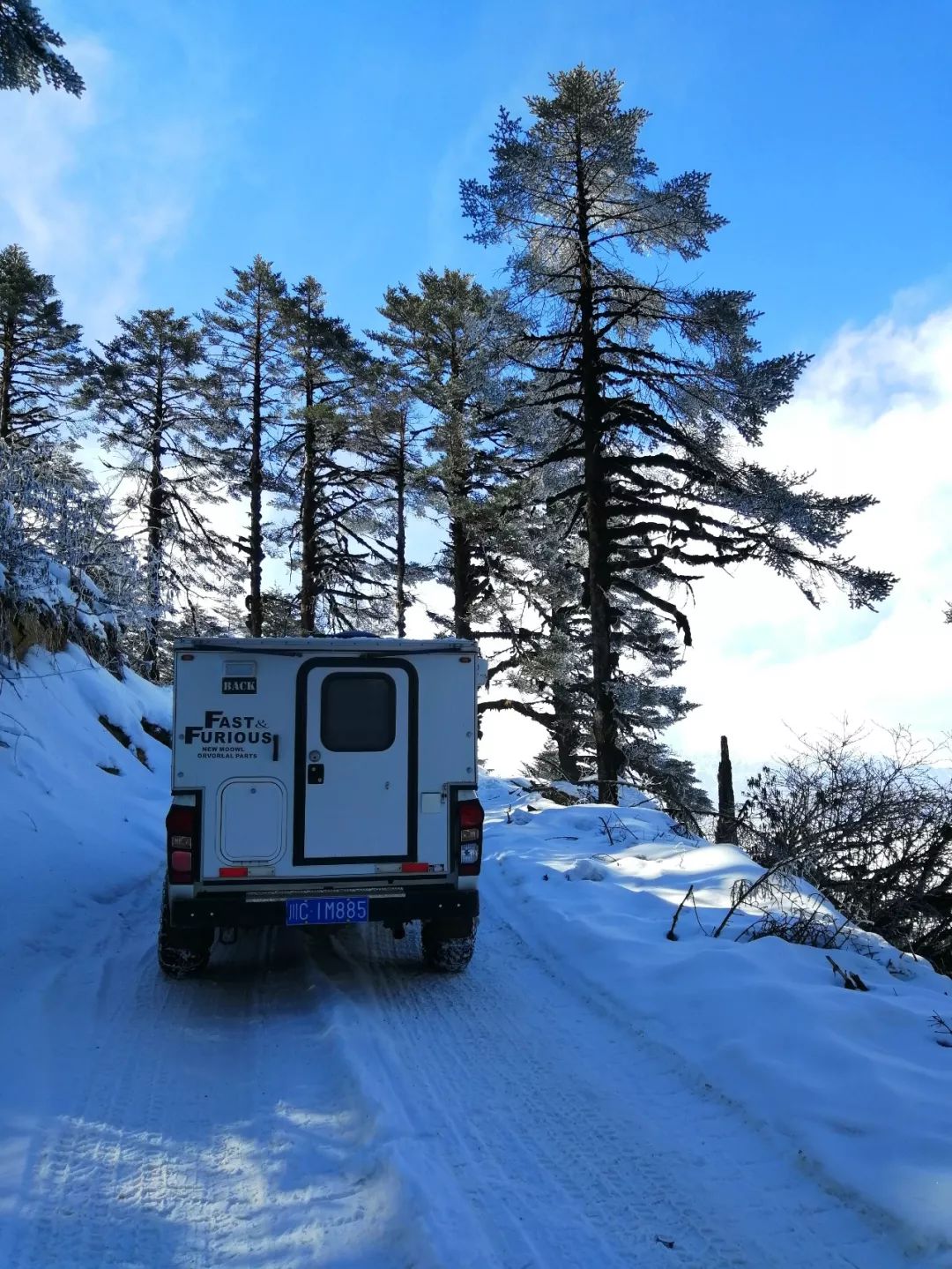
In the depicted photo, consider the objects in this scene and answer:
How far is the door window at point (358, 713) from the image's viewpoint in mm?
6031

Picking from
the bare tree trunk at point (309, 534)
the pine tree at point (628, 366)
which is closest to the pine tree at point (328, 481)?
the bare tree trunk at point (309, 534)

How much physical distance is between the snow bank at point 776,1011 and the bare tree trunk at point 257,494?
17.4m

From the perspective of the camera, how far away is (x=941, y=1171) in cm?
313

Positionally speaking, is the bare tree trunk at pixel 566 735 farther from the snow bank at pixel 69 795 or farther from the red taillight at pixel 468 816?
the red taillight at pixel 468 816

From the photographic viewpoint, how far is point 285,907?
5.74 m

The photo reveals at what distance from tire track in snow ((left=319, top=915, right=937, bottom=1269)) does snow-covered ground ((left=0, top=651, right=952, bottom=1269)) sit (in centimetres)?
2

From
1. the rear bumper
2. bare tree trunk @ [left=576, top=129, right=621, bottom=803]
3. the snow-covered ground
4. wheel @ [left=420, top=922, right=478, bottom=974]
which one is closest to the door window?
the rear bumper

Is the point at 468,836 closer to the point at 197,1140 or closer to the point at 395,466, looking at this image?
the point at 197,1140

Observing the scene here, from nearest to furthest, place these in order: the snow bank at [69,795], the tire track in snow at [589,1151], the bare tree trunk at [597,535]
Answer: the tire track in snow at [589,1151] < the snow bank at [69,795] < the bare tree trunk at [597,535]

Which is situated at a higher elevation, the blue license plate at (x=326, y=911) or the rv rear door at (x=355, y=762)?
the rv rear door at (x=355, y=762)

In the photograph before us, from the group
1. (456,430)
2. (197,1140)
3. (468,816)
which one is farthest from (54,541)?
(456,430)

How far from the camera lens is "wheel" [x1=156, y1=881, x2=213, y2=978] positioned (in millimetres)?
5836

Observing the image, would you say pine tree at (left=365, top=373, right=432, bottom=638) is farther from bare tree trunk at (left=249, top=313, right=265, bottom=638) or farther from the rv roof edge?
the rv roof edge

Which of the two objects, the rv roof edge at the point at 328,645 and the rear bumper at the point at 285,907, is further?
the rv roof edge at the point at 328,645
